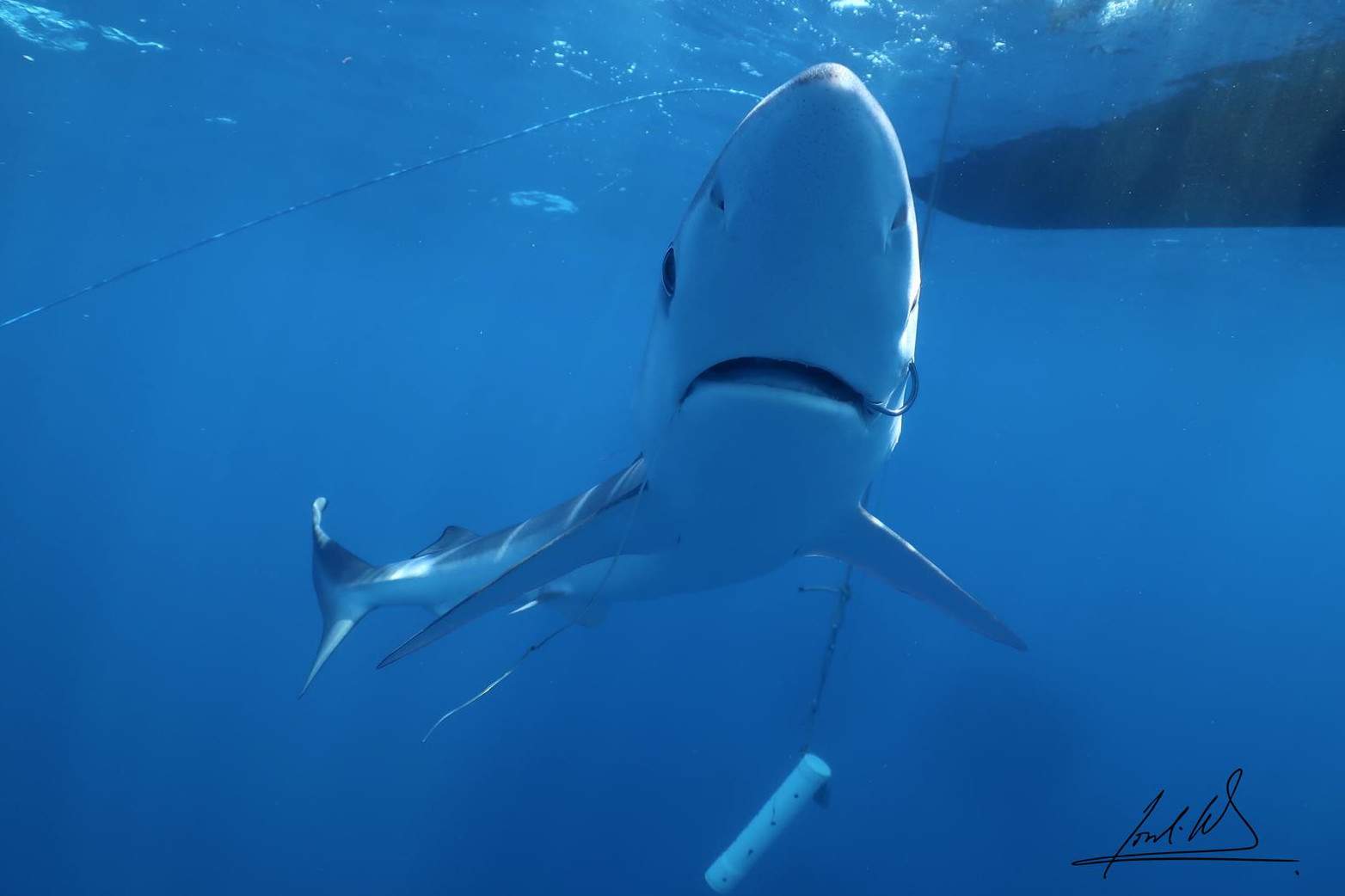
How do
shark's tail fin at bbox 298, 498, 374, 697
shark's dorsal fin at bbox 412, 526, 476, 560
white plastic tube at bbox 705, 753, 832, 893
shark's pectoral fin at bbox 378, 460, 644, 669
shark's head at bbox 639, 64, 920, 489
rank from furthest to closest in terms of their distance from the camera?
white plastic tube at bbox 705, 753, 832, 893 → shark's tail fin at bbox 298, 498, 374, 697 → shark's dorsal fin at bbox 412, 526, 476, 560 → shark's pectoral fin at bbox 378, 460, 644, 669 → shark's head at bbox 639, 64, 920, 489

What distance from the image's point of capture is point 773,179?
153 centimetres

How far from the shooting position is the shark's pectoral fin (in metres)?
3.15

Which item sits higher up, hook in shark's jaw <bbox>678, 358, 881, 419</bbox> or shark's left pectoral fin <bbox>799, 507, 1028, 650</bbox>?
hook in shark's jaw <bbox>678, 358, 881, 419</bbox>

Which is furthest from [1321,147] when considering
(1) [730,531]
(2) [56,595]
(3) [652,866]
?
(2) [56,595]

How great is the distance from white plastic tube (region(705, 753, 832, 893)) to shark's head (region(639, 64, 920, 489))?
6075 mm

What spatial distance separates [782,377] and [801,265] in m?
0.47

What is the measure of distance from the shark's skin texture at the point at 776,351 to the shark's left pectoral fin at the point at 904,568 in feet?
0.12

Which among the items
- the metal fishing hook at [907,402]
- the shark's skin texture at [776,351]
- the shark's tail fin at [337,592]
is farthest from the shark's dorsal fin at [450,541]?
the metal fishing hook at [907,402]

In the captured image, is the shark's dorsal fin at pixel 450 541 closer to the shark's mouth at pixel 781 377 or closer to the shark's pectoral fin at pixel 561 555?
the shark's pectoral fin at pixel 561 555

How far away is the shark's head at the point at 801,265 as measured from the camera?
1.49m

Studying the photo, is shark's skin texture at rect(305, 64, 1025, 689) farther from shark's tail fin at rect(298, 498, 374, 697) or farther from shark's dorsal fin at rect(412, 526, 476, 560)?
shark's tail fin at rect(298, 498, 374, 697)

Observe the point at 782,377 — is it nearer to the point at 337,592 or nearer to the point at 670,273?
the point at 670,273

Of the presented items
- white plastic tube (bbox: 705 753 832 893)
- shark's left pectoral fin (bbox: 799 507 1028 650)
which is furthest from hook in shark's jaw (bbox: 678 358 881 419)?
white plastic tube (bbox: 705 753 832 893)

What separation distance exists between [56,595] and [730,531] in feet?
87.4
